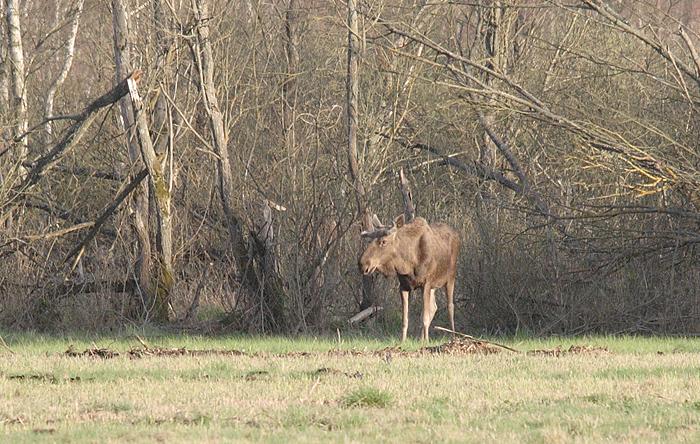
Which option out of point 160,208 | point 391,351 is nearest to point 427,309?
point 391,351

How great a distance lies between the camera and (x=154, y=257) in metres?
20.2

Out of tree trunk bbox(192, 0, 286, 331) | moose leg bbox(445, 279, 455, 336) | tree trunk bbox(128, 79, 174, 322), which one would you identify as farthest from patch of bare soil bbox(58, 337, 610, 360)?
tree trunk bbox(128, 79, 174, 322)

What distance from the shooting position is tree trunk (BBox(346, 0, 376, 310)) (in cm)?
1992

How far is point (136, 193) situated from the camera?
20.6 metres

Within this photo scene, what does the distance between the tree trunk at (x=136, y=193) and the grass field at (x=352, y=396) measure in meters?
3.73

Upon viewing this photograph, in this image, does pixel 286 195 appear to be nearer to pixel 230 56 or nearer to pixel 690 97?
pixel 230 56

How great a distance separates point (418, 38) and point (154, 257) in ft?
17.1

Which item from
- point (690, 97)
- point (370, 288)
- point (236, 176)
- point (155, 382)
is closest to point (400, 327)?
point (370, 288)

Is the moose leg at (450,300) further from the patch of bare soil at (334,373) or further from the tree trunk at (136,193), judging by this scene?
the patch of bare soil at (334,373)

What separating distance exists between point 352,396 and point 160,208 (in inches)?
386

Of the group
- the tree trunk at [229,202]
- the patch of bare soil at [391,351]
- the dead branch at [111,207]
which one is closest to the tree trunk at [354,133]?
the tree trunk at [229,202]

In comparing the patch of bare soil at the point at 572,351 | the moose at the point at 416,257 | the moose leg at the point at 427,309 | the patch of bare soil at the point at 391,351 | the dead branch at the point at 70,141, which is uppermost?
the dead branch at the point at 70,141

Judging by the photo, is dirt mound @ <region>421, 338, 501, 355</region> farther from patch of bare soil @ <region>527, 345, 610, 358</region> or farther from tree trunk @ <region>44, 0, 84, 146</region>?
tree trunk @ <region>44, 0, 84, 146</region>

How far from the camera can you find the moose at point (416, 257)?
724 inches
